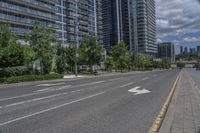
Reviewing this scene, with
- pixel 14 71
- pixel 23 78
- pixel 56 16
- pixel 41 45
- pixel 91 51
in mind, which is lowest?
pixel 23 78

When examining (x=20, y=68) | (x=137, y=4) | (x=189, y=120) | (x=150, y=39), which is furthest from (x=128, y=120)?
(x=150, y=39)

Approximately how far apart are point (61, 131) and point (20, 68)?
1305 inches

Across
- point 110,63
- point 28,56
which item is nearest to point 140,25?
point 110,63

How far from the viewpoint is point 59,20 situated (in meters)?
113

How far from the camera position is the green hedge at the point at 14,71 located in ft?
122

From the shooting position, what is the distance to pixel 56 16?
107m

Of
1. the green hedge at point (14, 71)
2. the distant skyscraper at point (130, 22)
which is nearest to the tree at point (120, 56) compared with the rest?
the green hedge at point (14, 71)

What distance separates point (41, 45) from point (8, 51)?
971 cm

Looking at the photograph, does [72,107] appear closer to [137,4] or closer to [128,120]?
[128,120]

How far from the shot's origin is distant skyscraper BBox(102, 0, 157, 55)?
17938 cm

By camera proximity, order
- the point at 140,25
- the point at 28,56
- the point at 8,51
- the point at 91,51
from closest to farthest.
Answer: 1. the point at 8,51
2. the point at 28,56
3. the point at 91,51
4. the point at 140,25

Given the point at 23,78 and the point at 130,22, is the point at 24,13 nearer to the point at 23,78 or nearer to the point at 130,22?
the point at 23,78

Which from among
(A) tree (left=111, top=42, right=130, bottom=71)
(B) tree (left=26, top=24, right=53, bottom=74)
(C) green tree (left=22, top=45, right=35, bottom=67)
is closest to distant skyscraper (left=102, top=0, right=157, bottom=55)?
(A) tree (left=111, top=42, right=130, bottom=71)

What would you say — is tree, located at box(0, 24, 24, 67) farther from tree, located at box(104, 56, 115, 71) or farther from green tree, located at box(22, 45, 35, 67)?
tree, located at box(104, 56, 115, 71)
